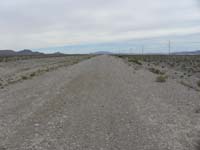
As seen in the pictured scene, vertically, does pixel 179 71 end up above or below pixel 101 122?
below

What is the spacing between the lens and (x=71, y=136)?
271 inches

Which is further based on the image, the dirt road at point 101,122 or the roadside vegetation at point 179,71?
the roadside vegetation at point 179,71

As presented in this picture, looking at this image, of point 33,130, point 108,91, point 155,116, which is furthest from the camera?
point 108,91

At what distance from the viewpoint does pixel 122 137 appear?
22.0 ft

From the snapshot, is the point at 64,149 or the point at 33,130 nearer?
the point at 64,149

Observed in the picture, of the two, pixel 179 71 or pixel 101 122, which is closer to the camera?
pixel 101 122

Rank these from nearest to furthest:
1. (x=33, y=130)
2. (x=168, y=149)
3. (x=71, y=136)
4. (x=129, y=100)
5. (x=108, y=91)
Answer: (x=168, y=149) < (x=71, y=136) < (x=33, y=130) < (x=129, y=100) < (x=108, y=91)

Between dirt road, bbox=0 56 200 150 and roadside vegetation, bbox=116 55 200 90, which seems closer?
dirt road, bbox=0 56 200 150

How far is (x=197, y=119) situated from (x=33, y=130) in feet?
16.1

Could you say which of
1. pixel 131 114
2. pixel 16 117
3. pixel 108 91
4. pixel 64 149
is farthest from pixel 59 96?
pixel 64 149

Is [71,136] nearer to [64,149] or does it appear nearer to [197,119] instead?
[64,149]

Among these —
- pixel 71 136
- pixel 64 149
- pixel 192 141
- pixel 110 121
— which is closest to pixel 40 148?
pixel 64 149

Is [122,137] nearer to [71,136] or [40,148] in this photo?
[71,136]

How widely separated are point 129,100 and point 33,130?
199 inches
